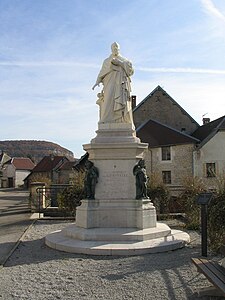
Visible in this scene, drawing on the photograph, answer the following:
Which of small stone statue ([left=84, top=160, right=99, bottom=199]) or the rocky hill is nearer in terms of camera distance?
small stone statue ([left=84, top=160, right=99, bottom=199])

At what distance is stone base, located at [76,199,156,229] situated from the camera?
28.2 ft

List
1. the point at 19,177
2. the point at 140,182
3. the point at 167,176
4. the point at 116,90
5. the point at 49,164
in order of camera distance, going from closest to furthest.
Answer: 1. the point at 140,182
2. the point at 116,90
3. the point at 167,176
4. the point at 49,164
5. the point at 19,177

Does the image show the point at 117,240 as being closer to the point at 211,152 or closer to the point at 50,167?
the point at 211,152

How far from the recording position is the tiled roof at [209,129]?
2790 cm

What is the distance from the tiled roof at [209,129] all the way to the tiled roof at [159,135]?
1613 mm

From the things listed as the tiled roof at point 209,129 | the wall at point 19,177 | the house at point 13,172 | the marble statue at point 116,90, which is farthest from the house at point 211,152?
the wall at point 19,177

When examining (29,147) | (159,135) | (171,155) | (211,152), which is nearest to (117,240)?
(171,155)

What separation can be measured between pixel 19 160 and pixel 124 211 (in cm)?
6884

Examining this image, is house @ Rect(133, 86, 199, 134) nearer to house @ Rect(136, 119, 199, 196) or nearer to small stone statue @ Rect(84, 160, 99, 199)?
house @ Rect(136, 119, 199, 196)

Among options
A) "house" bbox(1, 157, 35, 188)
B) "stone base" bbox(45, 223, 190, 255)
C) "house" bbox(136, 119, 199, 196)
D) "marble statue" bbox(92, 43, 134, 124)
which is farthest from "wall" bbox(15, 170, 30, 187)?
"stone base" bbox(45, 223, 190, 255)

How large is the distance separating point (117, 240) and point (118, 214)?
906mm

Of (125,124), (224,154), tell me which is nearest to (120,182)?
(125,124)

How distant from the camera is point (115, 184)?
897 centimetres

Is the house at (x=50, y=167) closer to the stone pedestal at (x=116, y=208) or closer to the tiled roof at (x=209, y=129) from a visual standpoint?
the tiled roof at (x=209, y=129)
